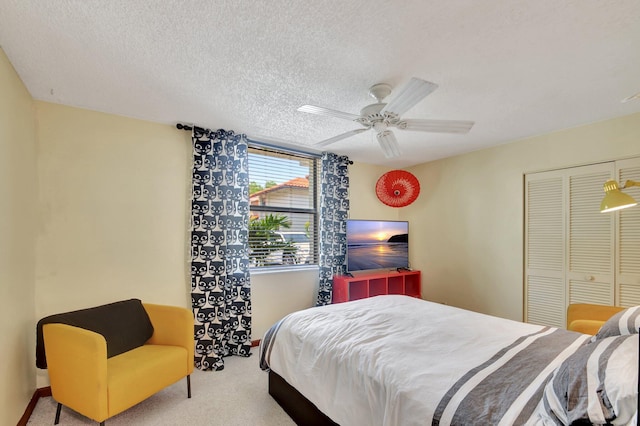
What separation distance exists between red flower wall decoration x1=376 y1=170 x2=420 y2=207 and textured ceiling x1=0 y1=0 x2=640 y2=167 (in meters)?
1.01

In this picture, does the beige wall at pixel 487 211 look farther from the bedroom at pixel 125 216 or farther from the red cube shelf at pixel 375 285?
the red cube shelf at pixel 375 285

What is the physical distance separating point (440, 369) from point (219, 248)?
2421 millimetres

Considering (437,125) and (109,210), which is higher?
(437,125)

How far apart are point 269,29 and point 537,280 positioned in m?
3.71

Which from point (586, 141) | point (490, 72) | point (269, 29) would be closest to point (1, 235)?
point (269, 29)

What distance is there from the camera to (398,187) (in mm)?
3736

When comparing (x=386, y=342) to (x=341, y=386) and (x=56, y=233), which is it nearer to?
(x=341, y=386)

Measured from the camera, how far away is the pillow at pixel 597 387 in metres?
0.91

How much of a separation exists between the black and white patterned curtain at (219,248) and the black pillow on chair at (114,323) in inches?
22.8

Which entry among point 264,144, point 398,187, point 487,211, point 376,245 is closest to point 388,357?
point 398,187

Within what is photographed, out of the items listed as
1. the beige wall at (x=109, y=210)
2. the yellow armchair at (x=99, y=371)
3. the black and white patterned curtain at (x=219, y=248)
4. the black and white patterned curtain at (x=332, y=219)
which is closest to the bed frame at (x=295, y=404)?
the yellow armchair at (x=99, y=371)

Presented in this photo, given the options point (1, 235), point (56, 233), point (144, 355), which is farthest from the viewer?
point (56, 233)

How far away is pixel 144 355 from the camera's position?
2.27 metres

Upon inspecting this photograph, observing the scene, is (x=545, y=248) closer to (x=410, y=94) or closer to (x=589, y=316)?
(x=589, y=316)
